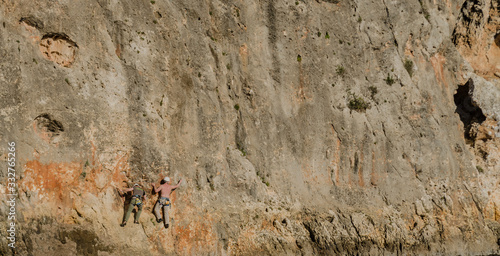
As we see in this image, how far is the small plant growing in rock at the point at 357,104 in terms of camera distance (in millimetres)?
23869

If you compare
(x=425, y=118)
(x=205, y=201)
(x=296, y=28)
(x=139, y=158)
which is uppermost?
(x=296, y=28)

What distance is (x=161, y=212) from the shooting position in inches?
693

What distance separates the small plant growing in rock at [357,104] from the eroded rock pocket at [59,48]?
40.6ft

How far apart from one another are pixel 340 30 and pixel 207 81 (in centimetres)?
774

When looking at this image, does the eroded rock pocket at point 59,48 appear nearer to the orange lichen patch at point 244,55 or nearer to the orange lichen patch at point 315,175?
the orange lichen patch at point 244,55

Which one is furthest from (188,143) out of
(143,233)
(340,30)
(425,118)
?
(425,118)

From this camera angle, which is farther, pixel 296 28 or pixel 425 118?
pixel 425 118

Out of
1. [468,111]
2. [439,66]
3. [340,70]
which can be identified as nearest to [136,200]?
[340,70]

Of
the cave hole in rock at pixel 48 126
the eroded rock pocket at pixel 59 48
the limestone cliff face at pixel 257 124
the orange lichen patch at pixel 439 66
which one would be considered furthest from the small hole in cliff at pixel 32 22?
the orange lichen patch at pixel 439 66

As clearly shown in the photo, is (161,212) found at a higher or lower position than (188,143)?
lower

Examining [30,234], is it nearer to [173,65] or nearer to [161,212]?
[161,212]

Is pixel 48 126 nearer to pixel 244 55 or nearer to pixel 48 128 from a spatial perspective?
pixel 48 128

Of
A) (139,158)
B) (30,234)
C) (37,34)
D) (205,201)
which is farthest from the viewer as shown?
(205,201)

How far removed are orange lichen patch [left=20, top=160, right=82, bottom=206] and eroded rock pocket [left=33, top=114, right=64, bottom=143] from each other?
0.83m
